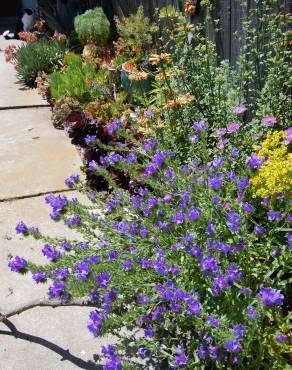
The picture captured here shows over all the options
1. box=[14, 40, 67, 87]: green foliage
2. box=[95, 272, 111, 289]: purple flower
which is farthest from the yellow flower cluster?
box=[14, 40, 67, 87]: green foliage

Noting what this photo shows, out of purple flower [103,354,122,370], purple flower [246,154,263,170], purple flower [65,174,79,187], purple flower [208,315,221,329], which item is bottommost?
purple flower [103,354,122,370]

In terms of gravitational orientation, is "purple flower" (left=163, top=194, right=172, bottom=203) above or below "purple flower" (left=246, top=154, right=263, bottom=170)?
below

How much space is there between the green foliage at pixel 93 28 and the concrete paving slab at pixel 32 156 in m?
2.04

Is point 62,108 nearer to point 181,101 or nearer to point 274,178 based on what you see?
point 181,101

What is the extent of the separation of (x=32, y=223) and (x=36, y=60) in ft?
15.3

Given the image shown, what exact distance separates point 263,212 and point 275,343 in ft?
2.94

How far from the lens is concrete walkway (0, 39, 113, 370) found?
279 cm

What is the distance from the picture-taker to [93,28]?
315 inches

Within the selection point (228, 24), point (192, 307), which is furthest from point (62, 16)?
point (192, 307)

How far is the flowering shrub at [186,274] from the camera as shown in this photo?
201cm

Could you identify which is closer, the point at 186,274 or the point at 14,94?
the point at 186,274

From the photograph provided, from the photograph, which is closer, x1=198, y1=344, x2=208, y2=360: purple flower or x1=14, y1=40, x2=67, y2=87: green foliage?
x1=198, y1=344, x2=208, y2=360: purple flower

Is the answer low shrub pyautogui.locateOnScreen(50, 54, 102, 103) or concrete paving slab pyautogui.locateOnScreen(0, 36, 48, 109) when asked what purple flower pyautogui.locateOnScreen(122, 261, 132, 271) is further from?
concrete paving slab pyautogui.locateOnScreen(0, 36, 48, 109)

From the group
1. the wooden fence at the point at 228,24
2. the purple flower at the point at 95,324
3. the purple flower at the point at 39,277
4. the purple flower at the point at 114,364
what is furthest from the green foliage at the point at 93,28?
the purple flower at the point at 114,364
